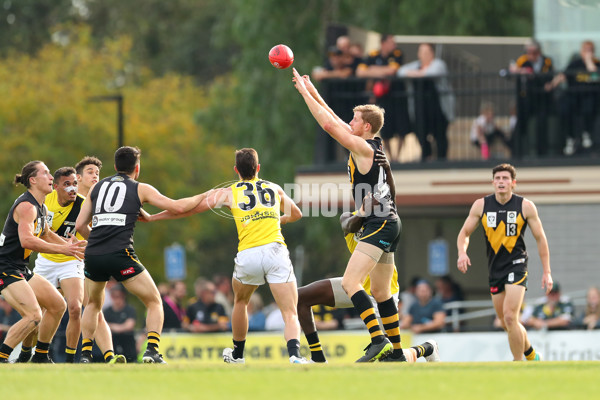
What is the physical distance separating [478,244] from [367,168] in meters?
16.2

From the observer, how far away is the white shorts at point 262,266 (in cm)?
1279

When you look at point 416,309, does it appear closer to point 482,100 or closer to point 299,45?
point 482,100

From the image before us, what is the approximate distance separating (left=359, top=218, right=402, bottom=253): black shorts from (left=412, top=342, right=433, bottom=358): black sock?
1349 millimetres

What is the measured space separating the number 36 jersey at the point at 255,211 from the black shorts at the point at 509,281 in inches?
124

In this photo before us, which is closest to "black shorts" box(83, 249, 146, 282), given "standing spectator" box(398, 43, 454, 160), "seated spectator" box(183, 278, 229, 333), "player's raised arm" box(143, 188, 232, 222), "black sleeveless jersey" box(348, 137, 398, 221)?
"player's raised arm" box(143, 188, 232, 222)


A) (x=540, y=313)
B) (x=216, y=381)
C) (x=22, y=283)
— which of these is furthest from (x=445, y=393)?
(x=540, y=313)

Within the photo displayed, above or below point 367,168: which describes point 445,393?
below

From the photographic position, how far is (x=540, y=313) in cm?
2080

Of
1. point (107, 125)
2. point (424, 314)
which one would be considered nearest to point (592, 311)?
point (424, 314)

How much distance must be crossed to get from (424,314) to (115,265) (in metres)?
9.73

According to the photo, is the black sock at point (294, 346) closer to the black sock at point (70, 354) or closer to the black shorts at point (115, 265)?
the black shorts at point (115, 265)

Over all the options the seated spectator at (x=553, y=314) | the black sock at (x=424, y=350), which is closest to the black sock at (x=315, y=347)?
the black sock at (x=424, y=350)

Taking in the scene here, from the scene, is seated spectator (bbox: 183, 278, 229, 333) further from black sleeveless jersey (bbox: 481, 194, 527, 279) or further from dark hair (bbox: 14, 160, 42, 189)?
dark hair (bbox: 14, 160, 42, 189)

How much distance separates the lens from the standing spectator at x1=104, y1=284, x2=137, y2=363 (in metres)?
20.7
